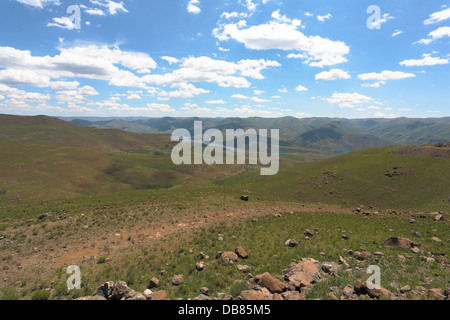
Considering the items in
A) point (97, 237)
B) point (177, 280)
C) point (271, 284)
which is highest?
point (271, 284)

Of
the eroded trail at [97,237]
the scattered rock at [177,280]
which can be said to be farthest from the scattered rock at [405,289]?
the eroded trail at [97,237]

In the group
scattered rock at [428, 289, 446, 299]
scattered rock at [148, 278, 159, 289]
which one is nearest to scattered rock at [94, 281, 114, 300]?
scattered rock at [148, 278, 159, 289]

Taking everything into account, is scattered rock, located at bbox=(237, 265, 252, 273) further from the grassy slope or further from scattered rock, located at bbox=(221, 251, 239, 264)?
the grassy slope

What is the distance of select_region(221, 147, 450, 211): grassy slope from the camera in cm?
6069

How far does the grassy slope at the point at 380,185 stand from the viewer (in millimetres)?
60688

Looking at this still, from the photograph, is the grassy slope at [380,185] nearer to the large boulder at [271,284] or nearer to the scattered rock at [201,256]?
the large boulder at [271,284]

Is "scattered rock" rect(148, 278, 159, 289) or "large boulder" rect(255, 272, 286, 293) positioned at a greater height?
"large boulder" rect(255, 272, 286, 293)

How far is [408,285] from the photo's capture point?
12.6 metres

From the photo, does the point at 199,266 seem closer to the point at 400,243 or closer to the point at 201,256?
the point at 201,256

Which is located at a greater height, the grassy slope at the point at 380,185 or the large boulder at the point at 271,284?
the large boulder at the point at 271,284

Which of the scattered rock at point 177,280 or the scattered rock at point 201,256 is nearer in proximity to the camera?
the scattered rock at point 177,280

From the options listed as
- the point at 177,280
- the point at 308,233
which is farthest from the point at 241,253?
the point at 308,233

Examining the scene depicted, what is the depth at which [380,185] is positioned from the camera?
73625mm
